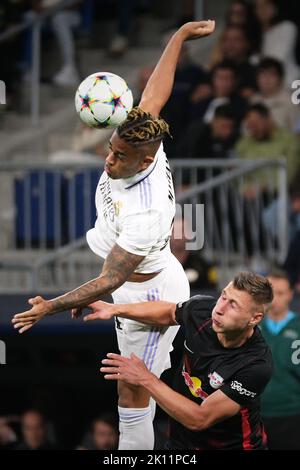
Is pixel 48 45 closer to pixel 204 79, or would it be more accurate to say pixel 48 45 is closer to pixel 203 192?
A: pixel 204 79

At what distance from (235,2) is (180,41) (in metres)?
5.92

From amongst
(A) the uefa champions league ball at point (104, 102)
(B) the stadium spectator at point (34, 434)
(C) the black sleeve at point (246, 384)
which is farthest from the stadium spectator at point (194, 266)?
(A) the uefa champions league ball at point (104, 102)

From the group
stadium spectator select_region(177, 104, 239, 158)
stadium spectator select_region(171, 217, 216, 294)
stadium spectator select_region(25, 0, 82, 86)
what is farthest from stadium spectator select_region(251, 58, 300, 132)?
stadium spectator select_region(25, 0, 82, 86)

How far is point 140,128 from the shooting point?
775 centimetres

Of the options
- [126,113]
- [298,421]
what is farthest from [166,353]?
[298,421]


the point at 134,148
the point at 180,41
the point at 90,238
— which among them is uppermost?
the point at 180,41

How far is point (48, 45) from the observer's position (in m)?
15.5

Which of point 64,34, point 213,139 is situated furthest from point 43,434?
point 64,34

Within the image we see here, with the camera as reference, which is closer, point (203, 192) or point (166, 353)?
point (166, 353)

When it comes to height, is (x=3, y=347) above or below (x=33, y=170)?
below

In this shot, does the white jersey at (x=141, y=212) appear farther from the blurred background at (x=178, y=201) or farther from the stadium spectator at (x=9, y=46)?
the stadium spectator at (x=9, y=46)

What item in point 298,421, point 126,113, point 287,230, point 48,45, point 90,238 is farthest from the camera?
point 48,45

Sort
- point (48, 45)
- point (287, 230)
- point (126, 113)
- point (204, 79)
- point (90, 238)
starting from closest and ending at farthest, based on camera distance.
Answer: point (126, 113)
point (90, 238)
point (287, 230)
point (204, 79)
point (48, 45)
